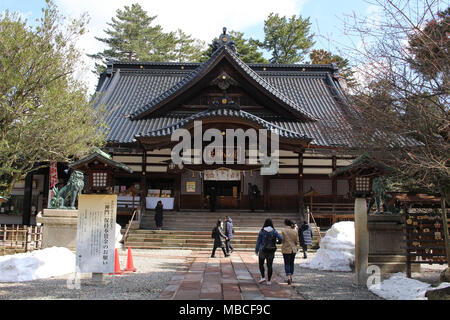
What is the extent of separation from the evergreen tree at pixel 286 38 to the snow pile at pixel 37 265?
1269 inches

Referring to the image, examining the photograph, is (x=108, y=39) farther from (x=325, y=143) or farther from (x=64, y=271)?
(x=64, y=271)

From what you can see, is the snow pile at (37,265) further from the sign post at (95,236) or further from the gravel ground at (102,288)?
the sign post at (95,236)

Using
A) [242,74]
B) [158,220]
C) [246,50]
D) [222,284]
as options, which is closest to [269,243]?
[222,284]

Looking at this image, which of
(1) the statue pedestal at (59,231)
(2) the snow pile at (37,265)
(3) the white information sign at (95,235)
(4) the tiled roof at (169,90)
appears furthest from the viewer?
(4) the tiled roof at (169,90)

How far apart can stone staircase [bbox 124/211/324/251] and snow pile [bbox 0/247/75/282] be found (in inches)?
235

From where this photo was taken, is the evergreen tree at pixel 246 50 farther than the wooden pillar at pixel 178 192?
Yes

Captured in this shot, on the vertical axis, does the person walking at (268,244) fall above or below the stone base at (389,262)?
above

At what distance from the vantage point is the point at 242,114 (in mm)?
17891

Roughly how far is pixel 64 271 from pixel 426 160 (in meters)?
8.68

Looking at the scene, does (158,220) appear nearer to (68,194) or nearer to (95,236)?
(68,194)

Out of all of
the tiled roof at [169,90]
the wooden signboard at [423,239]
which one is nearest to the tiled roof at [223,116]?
the tiled roof at [169,90]

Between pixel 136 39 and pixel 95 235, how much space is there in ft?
117

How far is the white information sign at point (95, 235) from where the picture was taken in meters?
8.76

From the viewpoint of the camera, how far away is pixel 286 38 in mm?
38281
